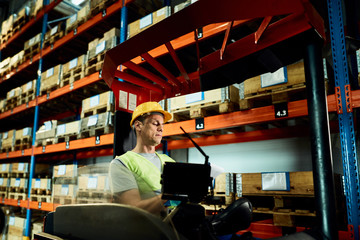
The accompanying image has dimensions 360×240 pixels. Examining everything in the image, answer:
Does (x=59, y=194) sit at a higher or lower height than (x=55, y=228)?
higher

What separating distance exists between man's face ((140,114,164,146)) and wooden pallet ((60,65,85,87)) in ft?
11.1

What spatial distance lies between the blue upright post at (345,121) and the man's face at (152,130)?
1.78 metres

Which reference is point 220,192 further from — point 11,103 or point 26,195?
point 11,103

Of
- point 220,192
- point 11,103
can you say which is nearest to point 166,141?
point 220,192

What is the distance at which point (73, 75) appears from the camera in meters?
5.84

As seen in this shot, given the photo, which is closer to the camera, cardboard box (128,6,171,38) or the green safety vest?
the green safety vest

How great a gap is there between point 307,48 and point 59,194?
2003 mm

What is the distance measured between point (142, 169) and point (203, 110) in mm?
1686

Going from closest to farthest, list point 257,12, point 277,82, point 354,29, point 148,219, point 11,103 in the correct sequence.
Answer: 1. point 148,219
2. point 257,12
3. point 277,82
4. point 354,29
5. point 11,103

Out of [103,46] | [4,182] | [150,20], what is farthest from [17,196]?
[150,20]

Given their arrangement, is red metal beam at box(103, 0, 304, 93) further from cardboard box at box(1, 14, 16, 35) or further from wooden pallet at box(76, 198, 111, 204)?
cardboard box at box(1, 14, 16, 35)

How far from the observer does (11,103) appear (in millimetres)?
7953

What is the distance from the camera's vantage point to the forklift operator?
112 centimetres

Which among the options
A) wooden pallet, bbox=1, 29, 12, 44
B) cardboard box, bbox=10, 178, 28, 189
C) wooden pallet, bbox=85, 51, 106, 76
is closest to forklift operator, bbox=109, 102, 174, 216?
wooden pallet, bbox=85, 51, 106, 76
